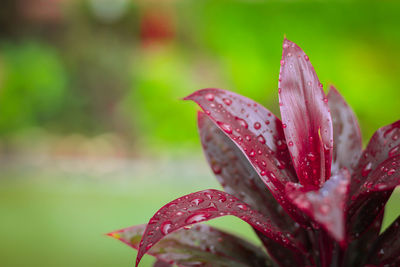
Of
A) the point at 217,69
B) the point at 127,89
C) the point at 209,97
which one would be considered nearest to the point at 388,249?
the point at 209,97

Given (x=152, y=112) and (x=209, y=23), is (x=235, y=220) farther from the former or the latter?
(x=209, y=23)

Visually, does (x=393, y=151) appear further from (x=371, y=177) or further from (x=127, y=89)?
(x=127, y=89)

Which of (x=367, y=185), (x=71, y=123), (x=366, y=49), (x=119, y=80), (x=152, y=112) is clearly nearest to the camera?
(x=367, y=185)

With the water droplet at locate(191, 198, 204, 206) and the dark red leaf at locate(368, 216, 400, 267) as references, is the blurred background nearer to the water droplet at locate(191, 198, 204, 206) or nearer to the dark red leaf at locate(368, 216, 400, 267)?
the dark red leaf at locate(368, 216, 400, 267)

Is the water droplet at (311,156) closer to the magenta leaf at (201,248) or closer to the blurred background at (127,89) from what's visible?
the magenta leaf at (201,248)

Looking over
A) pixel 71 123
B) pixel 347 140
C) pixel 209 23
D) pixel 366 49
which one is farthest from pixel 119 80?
pixel 347 140

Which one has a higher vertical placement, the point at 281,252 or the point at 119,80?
the point at 281,252
